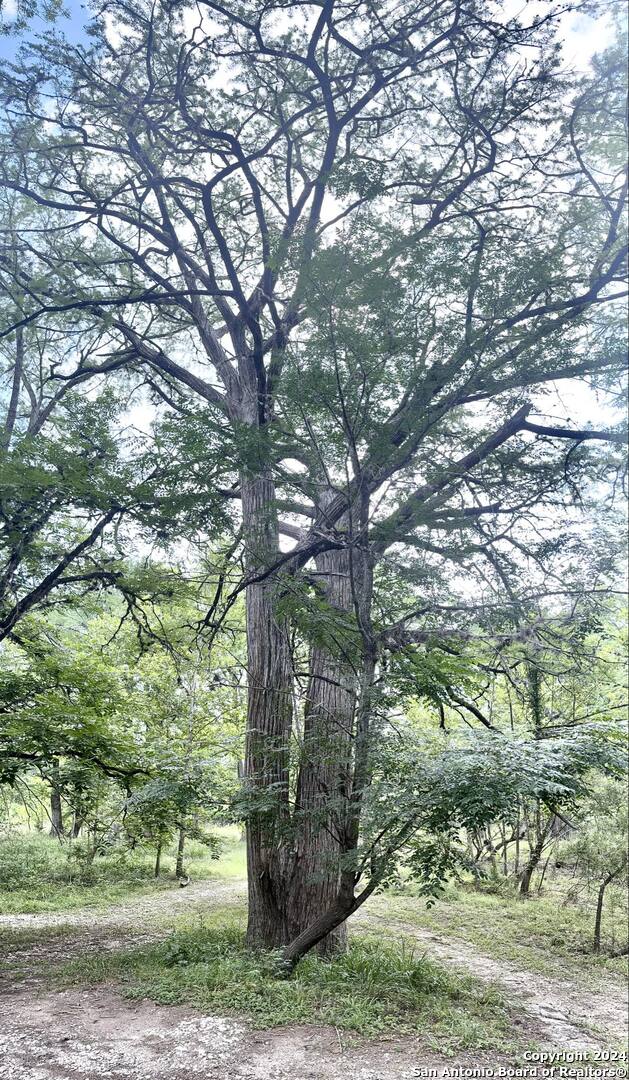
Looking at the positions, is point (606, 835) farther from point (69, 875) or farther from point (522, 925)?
point (69, 875)

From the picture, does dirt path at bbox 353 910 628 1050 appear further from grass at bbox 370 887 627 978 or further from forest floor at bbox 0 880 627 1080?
grass at bbox 370 887 627 978

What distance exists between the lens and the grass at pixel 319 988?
4391 millimetres

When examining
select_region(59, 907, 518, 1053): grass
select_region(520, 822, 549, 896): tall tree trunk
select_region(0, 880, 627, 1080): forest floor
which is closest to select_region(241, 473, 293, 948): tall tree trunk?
select_region(59, 907, 518, 1053): grass

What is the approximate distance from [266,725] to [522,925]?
5.48 metres

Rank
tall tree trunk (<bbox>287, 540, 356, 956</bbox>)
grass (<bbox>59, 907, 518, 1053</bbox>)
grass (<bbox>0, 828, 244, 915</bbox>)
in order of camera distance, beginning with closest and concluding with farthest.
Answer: grass (<bbox>59, 907, 518, 1053</bbox>) < tall tree trunk (<bbox>287, 540, 356, 956</bbox>) < grass (<bbox>0, 828, 244, 915</bbox>)

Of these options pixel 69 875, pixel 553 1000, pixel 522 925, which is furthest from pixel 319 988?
pixel 69 875

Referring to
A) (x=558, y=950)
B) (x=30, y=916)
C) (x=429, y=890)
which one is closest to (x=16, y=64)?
(x=429, y=890)

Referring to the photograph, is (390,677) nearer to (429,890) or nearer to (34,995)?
(429,890)

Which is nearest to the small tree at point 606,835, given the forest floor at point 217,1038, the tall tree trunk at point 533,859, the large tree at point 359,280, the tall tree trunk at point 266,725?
the forest floor at point 217,1038

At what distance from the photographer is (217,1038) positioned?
13.2 ft

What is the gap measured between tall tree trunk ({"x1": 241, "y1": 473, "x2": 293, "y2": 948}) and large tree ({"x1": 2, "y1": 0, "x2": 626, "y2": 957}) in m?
0.03

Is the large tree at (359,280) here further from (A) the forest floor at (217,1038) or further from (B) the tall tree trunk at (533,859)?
(B) the tall tree trunk at (533,859)

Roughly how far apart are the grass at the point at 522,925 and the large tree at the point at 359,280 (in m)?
3.10

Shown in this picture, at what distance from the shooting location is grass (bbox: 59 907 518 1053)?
4391mm
